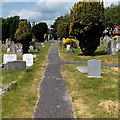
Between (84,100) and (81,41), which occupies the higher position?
(81,41)

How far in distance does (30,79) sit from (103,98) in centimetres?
569

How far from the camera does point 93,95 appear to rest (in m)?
9.34

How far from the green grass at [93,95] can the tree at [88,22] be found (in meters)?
11.5

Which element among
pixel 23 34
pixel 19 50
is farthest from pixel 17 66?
pixel 23 34

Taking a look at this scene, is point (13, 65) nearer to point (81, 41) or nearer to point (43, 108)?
point (43, 108)

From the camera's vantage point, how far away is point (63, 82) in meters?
Result: 12.2

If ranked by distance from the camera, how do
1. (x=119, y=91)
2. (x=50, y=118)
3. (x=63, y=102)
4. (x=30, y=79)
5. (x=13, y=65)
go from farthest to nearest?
(x=13, y=65) < (x=30, y=79) < (x=119, y=91) < (x=63, y=102) < (x=50, y=118)

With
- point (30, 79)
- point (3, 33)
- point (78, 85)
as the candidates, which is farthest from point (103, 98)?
point (3, 33)

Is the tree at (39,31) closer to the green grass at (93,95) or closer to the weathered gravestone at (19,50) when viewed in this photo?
the weathered gravestone at (19,50)

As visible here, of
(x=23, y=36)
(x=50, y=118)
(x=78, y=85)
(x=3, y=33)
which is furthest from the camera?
(x=3, y=33)

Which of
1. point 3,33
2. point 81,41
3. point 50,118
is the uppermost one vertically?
point 3,33

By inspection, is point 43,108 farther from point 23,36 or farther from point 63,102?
point 23,36

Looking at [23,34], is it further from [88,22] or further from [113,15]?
[113,15]

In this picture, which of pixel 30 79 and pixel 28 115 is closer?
pixel 28 115
